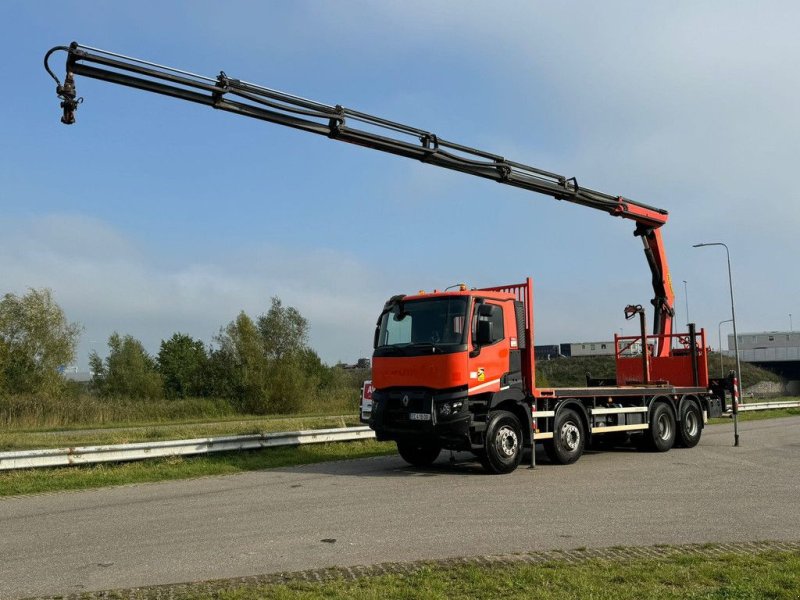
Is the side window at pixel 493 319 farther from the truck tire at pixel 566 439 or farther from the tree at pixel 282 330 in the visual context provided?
the tree at pixel 282 330

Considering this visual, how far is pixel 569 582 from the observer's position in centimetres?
578

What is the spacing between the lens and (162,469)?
44.5ft

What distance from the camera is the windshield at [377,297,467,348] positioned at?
40.9ft

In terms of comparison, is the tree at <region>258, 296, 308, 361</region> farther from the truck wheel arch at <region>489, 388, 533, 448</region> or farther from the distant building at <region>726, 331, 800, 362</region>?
the distant building at <region>726, 331, 800, 362</region>

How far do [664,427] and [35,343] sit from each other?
118 ft

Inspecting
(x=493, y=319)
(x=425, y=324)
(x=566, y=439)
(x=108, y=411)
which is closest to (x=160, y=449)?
(x=425, y=324)

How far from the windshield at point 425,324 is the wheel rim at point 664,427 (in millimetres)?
6173

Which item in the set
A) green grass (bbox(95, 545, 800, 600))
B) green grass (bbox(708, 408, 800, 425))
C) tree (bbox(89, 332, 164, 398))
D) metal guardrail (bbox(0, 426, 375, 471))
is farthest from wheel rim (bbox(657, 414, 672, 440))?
tree (bbox(89, 332, 164, 398))

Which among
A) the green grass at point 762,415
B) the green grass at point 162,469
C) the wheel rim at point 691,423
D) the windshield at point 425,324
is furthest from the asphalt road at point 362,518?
the green grass at point 762,415

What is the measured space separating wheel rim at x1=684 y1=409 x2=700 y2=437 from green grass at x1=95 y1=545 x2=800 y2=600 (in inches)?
427

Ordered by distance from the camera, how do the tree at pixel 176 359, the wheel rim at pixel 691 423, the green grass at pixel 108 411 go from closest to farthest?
Answer: the wheel rim at pixel 691 423, the green grass at pixel 108 411, the tree at pixel 176 359

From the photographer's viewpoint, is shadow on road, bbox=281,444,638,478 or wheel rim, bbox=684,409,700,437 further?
wheel rim, bbox=684,409,700,437

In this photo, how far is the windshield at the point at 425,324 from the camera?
1246cm

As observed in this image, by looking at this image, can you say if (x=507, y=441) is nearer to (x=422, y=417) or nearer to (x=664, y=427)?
(x=422, y=417)
